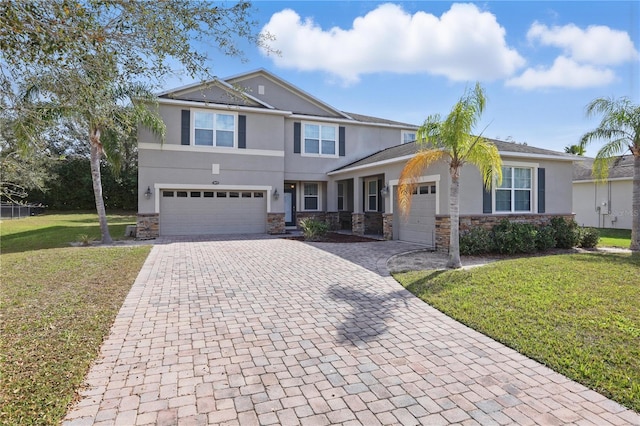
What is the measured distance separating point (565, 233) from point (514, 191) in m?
2.31

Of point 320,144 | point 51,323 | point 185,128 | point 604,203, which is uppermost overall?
point 185,128

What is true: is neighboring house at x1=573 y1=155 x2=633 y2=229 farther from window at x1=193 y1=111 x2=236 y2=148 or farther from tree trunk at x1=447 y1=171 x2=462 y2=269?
window at x1=193 y1=111 x2=236 y2=148

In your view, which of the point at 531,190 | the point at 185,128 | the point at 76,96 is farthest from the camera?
the point at 185,128

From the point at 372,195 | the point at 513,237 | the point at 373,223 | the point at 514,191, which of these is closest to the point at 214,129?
the point at 372,195

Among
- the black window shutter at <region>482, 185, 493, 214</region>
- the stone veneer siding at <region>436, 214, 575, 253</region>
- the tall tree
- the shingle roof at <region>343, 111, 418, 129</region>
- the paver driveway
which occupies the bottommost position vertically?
the paver driveway

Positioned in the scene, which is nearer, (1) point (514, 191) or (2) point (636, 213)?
(2) point (636, 213)

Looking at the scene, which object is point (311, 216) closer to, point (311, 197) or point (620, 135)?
point (311, 197)

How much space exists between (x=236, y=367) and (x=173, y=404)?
0.81 meters

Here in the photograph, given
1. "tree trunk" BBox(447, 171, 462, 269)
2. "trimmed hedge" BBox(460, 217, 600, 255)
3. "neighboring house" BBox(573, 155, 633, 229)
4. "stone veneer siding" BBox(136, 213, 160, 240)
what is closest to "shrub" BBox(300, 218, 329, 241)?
"trimmed hedge" BBox(460, 217, 600, 255)

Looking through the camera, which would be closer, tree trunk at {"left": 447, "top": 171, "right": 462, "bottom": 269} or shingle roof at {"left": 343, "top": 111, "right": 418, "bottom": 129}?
tree trunk at {"left": 447, "top": 171, "right": 462, "bottom": 269}

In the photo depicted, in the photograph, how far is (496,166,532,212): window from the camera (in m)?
12.9

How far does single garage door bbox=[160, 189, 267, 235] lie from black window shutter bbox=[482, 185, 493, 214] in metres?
9.99

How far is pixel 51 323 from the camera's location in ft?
16.8

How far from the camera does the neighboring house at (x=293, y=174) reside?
43.3 ft
